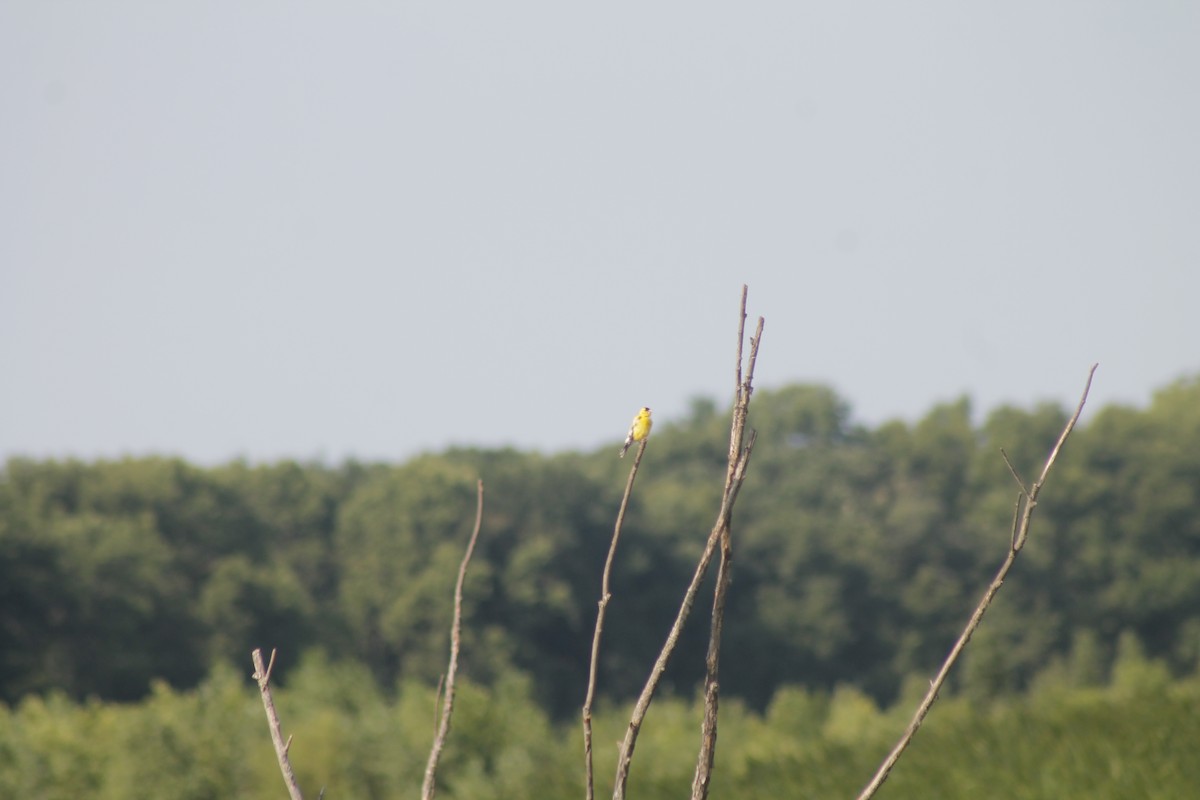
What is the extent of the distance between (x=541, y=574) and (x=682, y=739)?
100 feet

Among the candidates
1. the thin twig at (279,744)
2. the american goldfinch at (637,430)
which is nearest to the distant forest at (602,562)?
the american goldfinch at (637,430)

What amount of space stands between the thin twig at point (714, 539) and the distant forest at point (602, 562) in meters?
53.5

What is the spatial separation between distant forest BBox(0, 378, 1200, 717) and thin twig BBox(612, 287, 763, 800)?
53.5m

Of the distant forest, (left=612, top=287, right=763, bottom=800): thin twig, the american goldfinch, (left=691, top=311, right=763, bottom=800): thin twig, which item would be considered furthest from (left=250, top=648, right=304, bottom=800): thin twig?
the distant forest

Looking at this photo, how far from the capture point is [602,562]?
68688 mm

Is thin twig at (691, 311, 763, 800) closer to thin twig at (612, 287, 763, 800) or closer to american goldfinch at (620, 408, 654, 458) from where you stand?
thin twig at (612, 287, 763, 800)

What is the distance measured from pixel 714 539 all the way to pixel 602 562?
66.6m

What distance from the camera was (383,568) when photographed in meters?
69.0

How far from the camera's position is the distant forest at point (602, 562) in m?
57.2

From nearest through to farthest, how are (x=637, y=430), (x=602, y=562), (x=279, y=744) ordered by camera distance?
(x=279, y=744) < (x=637, y=430) < (x=602, y=562)

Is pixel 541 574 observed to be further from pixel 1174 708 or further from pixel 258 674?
pixel 258 674

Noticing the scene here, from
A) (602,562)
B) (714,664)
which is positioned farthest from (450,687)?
(602,562)

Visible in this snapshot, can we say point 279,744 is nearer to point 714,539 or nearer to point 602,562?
point 714,539

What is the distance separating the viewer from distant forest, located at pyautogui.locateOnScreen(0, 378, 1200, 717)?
57.2 metres
